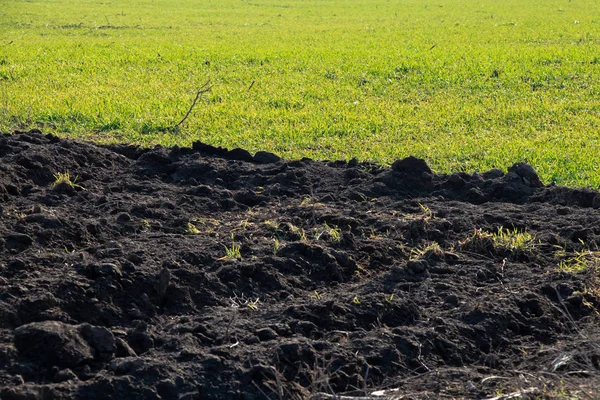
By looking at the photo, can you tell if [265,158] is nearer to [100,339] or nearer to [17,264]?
[17,264]

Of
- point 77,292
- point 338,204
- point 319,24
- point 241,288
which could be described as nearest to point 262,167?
point 338,204

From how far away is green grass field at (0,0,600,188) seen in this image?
9.29m

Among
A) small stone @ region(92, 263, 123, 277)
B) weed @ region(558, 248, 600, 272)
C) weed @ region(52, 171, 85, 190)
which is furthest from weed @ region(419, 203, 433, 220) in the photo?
weed @ region(52, 171, 85, 190)

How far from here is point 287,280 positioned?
500 cm

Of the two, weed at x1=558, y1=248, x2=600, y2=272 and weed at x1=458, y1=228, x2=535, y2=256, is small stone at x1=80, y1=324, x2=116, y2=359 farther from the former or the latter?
weed at x1=558, y1=248, x2=600, y2=272

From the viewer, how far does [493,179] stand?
7.06 meters

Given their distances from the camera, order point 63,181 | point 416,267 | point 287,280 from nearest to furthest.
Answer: point 287,280, point 416,267, point 63,181

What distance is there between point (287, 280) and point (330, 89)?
8454mm

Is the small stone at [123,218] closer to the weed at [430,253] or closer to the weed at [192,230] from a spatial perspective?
the weed at [192,230]

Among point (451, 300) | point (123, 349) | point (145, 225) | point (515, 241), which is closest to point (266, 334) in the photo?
point (123, 349)

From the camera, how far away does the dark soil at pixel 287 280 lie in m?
→ 3.82

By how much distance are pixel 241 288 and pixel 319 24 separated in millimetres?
25336

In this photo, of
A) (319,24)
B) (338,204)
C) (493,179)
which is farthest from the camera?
(319,24)

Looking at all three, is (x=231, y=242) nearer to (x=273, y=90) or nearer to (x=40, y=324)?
(x=40, y=324)
